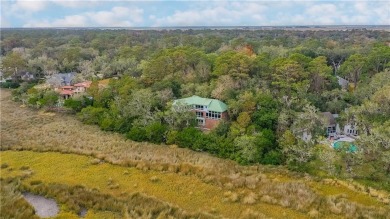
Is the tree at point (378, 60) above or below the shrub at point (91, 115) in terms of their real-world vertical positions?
above

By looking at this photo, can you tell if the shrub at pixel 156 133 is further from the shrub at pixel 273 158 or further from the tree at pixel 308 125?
the tree at pixel 308 125

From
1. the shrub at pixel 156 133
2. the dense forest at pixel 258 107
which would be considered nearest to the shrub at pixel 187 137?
the dense forest at pixel 258 107

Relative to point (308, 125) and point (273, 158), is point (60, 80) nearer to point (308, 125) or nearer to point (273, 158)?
point (273, 158)

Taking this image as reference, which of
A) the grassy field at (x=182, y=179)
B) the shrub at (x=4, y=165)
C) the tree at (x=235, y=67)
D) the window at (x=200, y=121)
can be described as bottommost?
the grassy field at (x=182, y=179)

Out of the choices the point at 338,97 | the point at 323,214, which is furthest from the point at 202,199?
the point at 338,97

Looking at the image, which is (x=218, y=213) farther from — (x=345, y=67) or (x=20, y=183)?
(x=345, y=67)

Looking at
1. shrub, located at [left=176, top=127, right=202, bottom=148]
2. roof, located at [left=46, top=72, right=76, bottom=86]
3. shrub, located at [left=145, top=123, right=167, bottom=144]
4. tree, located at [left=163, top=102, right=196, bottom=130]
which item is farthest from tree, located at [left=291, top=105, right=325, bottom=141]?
roof, located at [left=46, top=72, right=76, bottom=86]

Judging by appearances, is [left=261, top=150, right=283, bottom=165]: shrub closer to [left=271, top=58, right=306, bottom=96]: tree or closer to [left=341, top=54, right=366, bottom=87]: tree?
[left=271, top=58, right=306, bottom=96]: tree
